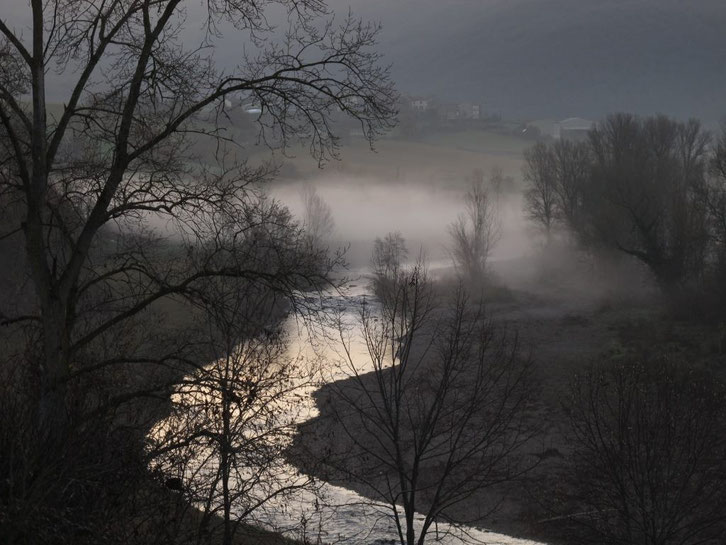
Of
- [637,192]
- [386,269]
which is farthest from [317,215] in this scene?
[386,269]

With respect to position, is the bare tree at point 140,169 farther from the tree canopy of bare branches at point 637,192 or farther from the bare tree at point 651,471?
the tree canopy of bare branches at point 637,192

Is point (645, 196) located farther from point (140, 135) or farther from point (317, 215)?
point (140, 135)

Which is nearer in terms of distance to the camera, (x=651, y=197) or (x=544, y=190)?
(x=651, y=197)

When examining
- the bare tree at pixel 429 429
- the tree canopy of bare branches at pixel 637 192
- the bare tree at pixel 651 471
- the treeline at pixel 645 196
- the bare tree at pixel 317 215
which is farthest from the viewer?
the bare tree at pixel 317 215

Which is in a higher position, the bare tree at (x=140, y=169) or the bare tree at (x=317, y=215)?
the bare tree at (x=140, y=169)

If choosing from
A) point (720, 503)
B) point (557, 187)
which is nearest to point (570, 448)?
point (720, 503)

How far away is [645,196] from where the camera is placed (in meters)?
44.0

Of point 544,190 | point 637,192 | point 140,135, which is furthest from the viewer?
point 544,190

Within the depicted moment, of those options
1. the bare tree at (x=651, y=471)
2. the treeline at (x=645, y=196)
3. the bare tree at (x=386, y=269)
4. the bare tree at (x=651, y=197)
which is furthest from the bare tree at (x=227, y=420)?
the bare tree at (x=651, y=197)

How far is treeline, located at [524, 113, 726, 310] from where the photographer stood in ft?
130

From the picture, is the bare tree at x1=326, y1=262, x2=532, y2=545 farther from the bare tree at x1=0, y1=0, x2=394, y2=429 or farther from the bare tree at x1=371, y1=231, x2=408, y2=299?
the bare tree at x1=0, y1=0, x2=394, y2=429

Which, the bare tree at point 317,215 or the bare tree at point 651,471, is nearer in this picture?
the bare tree at point 651,471

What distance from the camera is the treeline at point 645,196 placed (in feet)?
130

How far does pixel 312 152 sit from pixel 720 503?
38.0 ft
